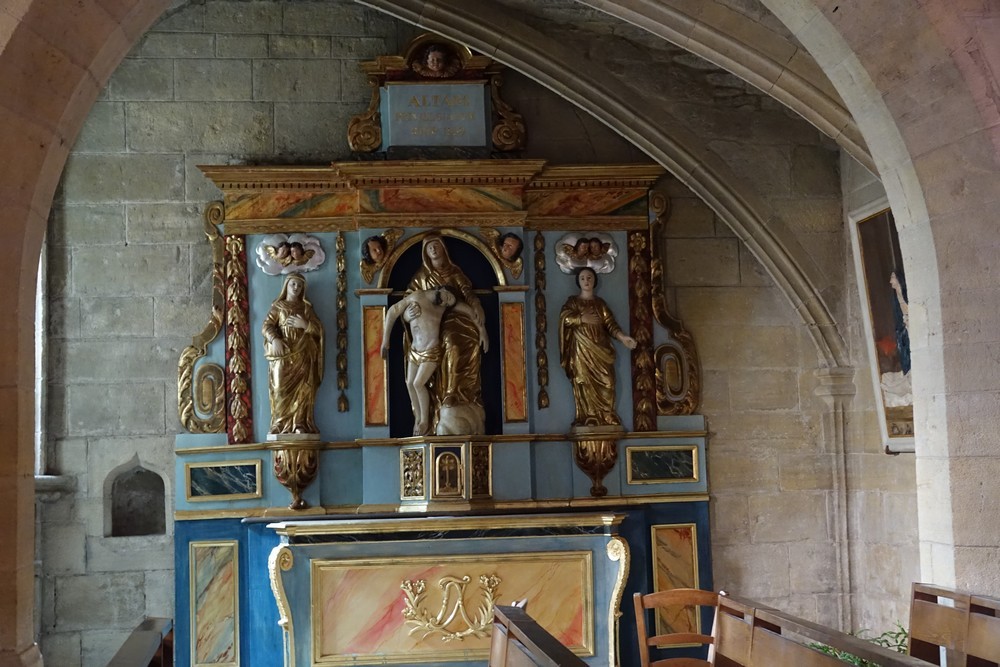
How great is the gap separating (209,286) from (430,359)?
1594mm

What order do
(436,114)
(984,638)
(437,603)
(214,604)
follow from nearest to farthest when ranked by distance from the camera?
(984,638) < (437,603) < (214,604) < (436,114)

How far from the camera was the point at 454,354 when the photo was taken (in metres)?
7.28

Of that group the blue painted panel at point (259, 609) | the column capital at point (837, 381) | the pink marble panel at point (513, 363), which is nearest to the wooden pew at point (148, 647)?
the blue painted panel at point (259, 609)

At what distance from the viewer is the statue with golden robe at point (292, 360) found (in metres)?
7.24

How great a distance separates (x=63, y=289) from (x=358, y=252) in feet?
6.37

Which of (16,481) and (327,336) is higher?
(327,336)

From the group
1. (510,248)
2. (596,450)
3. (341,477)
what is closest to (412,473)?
(341,477)

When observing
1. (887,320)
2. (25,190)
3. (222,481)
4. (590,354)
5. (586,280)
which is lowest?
(222,481)

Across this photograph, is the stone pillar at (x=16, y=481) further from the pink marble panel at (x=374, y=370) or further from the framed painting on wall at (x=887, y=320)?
the framed painting on wall at (x=887, y=320)

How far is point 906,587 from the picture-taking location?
23.0ft

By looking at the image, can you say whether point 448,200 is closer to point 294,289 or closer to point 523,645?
point 294,289

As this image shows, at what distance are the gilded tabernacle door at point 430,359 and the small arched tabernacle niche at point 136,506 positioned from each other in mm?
304

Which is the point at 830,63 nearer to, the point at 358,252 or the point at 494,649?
the point at 494,649

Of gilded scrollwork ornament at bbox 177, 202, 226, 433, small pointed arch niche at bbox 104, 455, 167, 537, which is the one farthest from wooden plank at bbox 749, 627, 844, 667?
small pointed arch niche at bbox 104, 455, 167, 537
